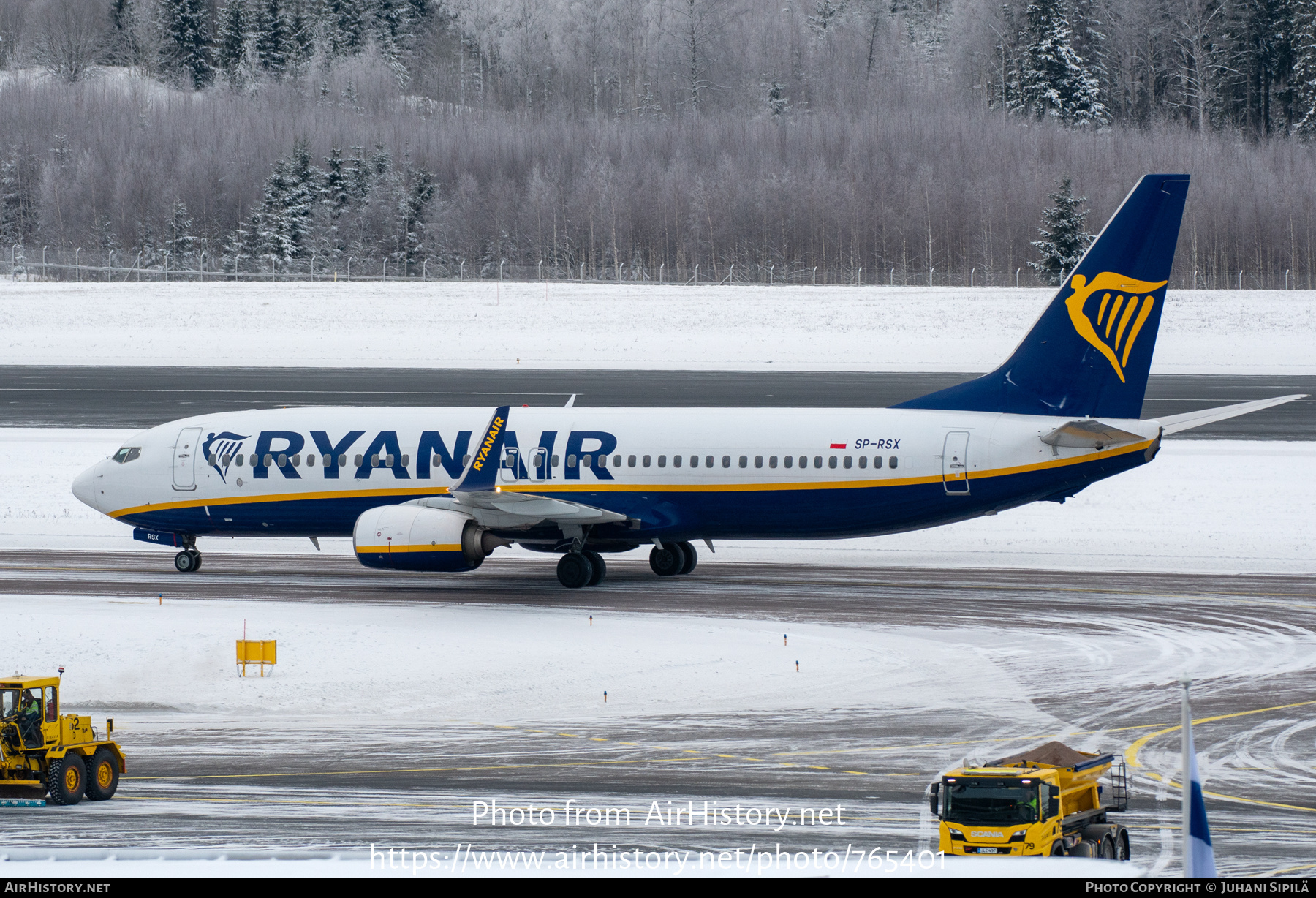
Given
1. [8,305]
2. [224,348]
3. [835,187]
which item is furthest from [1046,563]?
[835,187]

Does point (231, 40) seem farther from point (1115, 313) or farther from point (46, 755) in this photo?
point (46, 755)

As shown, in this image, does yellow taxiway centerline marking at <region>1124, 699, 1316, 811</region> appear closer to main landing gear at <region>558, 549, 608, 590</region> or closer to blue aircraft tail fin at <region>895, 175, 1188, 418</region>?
blue aircraft tail fin at <region>895, 175, 1188, 418</region>

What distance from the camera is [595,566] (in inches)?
1287

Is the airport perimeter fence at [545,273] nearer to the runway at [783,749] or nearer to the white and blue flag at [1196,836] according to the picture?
the runway at [783,749]

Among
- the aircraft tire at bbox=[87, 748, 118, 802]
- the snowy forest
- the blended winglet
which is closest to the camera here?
the aircraft tire at bbox=[87, 748, 118, 802]

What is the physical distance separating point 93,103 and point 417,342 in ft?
361

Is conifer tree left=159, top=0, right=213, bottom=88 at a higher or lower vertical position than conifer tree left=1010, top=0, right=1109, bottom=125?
higher

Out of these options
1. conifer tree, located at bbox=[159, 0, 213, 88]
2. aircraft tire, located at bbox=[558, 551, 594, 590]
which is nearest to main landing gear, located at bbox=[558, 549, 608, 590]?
aircraft tire, located at bbox=[558, 551, 594, 590]

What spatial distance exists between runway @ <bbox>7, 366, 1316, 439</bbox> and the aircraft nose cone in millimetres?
18637

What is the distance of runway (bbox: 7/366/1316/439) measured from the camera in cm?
5581

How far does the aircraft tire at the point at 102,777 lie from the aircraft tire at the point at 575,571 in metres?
15.5

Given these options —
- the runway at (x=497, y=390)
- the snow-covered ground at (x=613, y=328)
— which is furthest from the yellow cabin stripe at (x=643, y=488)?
the snow-covered ground at (x=613, y=328)

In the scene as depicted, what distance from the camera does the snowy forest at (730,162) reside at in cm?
12294

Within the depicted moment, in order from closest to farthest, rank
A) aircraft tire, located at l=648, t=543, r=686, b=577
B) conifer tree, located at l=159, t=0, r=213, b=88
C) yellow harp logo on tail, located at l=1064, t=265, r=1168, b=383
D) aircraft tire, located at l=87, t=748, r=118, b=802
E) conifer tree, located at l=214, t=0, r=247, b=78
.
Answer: aircraft tire, located at l=87, t=748, r=118, b=802, yellow harp logo on tail, located at l=1064, t=265, r=1168, b=383, aircraft tire, located at l=648, t=543, r=686, b=577, conifer tree, located at l=214, t=0, r=247, b=78, conifer tree, located at l=159, t=0, r=213, b=88
